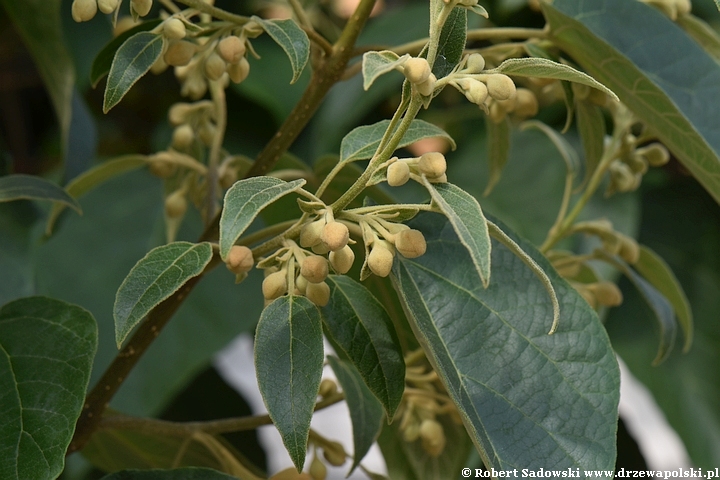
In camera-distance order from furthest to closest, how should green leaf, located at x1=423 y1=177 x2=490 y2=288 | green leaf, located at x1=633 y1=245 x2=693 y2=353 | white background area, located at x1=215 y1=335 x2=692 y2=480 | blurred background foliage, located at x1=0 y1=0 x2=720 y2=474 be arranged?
1. white background area, located at x1=215 y1=335 x2=692 y2=480
2. blurred background foliage, located at x1=0 y1=0 x2=720 y2=474
3. green leaf, located at x1=633 y1=245 x2=693 y2=353
4. green leaf, located at x1=423 y1=177 x2=490 y2=288

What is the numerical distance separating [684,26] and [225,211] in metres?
0.39

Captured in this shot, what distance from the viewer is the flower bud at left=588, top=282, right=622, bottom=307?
56 cm

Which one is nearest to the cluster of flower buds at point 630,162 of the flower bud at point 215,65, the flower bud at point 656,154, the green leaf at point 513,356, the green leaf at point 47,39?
the flower bud at point 656,154

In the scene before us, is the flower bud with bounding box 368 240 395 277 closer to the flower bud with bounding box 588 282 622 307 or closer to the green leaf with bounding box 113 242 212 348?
the green leaf with bounding box 113 242 212 348

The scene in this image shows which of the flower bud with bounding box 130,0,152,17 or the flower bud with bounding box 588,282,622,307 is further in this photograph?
the flower bud with bounding box 588,282,622,307

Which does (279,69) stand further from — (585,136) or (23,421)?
(23,421)

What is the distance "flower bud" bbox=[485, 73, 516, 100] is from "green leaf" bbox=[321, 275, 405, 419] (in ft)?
0.43

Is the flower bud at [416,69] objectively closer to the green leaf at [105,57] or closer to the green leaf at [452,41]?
the green leaf at [452,41]

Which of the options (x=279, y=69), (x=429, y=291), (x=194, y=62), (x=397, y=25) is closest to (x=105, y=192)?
(x=279, y=69)

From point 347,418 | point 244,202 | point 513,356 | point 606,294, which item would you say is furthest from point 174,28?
point 347,418

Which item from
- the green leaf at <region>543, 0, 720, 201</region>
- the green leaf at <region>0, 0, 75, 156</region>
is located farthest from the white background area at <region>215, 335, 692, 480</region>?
the green leaf at <region>543, 0, 720, 201</region>

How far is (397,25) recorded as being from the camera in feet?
3.69

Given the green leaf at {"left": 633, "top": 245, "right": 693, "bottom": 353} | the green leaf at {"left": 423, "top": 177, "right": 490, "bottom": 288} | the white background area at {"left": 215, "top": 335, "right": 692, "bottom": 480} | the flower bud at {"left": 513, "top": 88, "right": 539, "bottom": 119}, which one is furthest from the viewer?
the white background area at {"left": 215, "top": 335, "right": 692, "bottom": 480}

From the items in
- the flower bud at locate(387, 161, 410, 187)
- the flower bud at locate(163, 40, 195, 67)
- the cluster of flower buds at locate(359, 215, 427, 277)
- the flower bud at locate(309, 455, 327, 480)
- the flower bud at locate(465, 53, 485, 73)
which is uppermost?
the flower bud at locate(465, 53, 485, 73)
